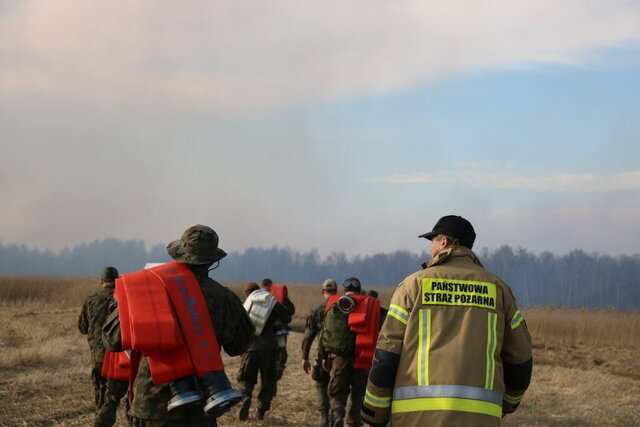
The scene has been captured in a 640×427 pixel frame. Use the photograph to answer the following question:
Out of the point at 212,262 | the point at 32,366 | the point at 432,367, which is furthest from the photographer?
the point at 32,366

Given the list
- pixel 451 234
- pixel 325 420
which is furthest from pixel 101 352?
pixel 451 234

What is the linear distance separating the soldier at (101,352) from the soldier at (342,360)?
2.76 metres

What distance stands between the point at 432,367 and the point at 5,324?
64.9 ft

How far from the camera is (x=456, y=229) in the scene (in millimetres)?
5230

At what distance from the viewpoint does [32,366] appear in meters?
15.4

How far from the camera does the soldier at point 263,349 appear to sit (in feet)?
38.2

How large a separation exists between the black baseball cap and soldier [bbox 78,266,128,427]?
462 centimetres

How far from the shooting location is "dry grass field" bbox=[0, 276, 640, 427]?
38.2 feet

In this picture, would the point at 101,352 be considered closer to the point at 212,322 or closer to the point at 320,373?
the point at 320,373

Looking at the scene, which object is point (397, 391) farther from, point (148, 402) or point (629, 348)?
point (629, 348)

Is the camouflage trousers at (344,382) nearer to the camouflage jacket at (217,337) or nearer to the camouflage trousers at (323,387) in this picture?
the camouflage trousers at (323,387)

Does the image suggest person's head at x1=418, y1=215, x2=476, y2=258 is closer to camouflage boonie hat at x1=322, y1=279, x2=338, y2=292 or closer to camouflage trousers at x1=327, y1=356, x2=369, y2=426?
camouflage trousers at x1=327, y1=356, x2=369, y2=426

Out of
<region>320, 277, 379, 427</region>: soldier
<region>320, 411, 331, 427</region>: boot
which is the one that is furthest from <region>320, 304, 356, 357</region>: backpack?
<region>320, 411, 331, 427</region>: boot

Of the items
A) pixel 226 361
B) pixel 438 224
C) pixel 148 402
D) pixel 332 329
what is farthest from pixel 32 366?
pixel 438 224
